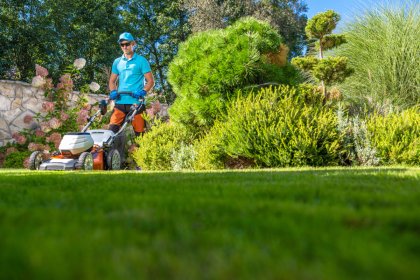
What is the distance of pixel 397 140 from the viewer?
7758mm

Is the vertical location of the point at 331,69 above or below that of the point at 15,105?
above

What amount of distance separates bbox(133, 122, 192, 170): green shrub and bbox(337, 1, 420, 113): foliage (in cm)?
409

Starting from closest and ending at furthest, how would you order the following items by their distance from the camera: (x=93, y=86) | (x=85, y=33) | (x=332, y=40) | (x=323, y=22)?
1. (x=323, y=22)
2. (x=332, y=40)
3. (x=93, y=86)
4. (x=85, y=33)

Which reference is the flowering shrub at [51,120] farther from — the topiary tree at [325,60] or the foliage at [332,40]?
the foliage at [332,40]

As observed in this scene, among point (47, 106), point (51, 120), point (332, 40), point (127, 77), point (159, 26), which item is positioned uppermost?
point (159, 26)

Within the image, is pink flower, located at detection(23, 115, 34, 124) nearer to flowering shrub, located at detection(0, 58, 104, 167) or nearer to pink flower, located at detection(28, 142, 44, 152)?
flowering shrub, located at detection(0, 58, 104, 167)

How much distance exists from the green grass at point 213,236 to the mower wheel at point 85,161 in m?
4.48

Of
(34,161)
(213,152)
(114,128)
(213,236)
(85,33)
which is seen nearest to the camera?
(213,236)

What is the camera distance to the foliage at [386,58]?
11.7 metres

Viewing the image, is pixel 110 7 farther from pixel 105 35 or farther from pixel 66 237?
pixel 66 237

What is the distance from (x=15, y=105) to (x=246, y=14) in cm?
1451

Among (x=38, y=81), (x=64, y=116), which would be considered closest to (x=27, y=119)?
(x=38, y=81)

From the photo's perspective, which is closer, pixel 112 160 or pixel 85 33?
pixel 112 160

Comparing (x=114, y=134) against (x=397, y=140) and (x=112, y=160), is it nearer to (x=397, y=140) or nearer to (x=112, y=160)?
(x=112, y=160)
